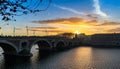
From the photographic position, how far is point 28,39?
262 ft

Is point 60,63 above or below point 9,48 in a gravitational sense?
below

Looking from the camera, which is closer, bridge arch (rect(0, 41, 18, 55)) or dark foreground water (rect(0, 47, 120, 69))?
dark foreground water (rect(0, 47, 120, 69))

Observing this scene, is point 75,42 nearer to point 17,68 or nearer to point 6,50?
point 6,50

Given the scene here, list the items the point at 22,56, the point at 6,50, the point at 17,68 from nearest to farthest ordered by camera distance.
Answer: the point at 17,68 → the point at 22,56 → the point at 6,50

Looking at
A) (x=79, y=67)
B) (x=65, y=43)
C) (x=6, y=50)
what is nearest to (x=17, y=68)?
(x=79, y=67)

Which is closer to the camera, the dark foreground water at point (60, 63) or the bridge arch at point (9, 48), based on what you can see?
the dark foreground water at point (60, 63)

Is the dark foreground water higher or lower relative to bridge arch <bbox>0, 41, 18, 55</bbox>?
lower

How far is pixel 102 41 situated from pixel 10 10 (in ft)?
529

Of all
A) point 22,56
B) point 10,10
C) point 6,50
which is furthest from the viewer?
point 6,50

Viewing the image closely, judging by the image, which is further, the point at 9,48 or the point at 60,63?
the point at 9,48

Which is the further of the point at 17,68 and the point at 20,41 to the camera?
the point at 20,41

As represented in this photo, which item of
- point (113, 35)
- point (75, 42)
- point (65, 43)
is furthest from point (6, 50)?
point (113, 35)

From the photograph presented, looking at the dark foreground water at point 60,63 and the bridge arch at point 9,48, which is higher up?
the bridge arch at point 9,48

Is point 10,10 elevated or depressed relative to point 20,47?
elevated
